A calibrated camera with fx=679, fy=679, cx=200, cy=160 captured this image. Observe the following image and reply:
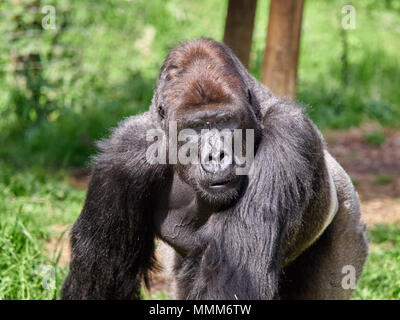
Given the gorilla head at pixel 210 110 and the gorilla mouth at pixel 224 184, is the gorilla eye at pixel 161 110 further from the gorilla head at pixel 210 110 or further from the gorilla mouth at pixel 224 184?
the gorilla mouth at pixel 224 184

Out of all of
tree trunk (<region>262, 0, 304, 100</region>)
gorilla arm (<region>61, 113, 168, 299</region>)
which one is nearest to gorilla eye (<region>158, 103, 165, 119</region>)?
gorilla arm (<region>61, 113, 168, 299</region>)

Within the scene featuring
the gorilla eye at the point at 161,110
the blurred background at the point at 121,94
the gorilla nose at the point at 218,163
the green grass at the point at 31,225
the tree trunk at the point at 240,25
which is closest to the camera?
the gorilla nose at the point at 218,163

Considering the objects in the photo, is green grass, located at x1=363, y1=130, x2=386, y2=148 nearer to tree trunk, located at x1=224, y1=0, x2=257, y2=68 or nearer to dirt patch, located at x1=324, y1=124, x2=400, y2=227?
dirt patch, located at x1=324, y1=124, x2=400, y2=227

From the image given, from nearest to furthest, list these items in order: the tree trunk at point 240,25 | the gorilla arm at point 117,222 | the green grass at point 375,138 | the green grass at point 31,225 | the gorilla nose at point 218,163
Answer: the gorilla nose at point 218,163 < the gorilla arm at point 117,222 < the green grass at point 31,225 < the tree trunk at point 240,25 < the green grass at point 375,138

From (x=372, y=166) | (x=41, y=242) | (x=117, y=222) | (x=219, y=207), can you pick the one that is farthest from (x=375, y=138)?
(x=219, y=207)

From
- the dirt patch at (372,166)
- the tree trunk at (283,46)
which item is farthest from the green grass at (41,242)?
the tree trunk at (283,46)

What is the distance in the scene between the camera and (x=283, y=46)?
5.57m

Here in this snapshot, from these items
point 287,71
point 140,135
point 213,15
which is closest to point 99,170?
point 140,135

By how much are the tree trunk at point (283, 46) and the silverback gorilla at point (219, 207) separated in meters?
1.71

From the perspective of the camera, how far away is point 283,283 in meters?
3.96

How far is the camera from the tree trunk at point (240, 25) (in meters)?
6.00

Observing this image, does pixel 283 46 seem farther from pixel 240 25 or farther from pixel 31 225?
pixel 31 225

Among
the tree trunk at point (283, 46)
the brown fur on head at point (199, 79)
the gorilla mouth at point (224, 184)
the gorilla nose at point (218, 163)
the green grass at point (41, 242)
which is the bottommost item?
the green grass at point (41, 242)

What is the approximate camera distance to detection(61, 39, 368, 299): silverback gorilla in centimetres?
303
